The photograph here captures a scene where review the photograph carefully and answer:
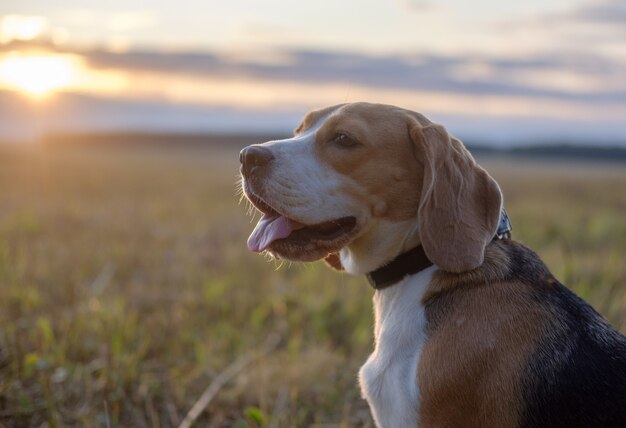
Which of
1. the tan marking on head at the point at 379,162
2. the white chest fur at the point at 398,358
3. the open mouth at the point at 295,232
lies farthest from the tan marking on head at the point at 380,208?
the white chest fur at the point at 398,358

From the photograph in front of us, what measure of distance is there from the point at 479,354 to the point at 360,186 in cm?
102

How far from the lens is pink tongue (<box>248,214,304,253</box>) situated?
3.77 meters

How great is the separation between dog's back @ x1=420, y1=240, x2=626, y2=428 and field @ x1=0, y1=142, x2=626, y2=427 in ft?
5.31

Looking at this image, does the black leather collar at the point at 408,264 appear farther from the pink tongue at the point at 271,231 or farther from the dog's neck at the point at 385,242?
the pink tongue at the point at 271,231

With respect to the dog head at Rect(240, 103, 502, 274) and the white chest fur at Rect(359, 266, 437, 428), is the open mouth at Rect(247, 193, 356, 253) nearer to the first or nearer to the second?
the dog head at Rect(240, 103, 502, 274)

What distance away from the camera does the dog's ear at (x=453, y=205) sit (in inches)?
135

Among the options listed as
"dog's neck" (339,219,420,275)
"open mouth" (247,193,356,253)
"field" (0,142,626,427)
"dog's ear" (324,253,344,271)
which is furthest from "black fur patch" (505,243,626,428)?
"field" (0,142,626,427)

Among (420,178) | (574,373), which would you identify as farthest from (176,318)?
(574,373)

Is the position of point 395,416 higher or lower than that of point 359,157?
lower

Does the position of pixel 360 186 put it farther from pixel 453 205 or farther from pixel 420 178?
pixel 453 205

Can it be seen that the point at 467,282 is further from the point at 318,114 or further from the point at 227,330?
the point at 227,330

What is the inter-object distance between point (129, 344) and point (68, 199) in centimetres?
1102

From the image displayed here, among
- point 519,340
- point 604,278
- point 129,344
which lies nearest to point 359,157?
point 519,340

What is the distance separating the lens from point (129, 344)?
20.0 feet
